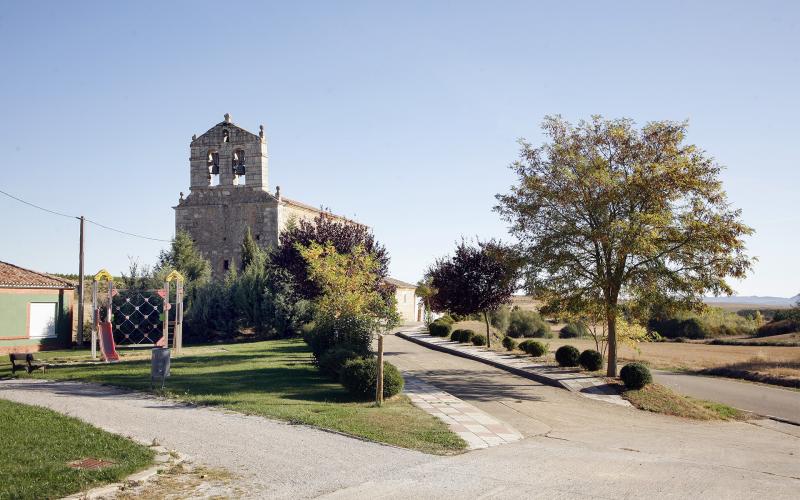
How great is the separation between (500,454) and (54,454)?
6.45 m

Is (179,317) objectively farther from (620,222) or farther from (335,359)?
(620,222)

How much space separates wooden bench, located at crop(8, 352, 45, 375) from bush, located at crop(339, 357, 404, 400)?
9.83m

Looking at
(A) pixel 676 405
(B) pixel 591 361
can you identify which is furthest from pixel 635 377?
(B) pixel 591 361

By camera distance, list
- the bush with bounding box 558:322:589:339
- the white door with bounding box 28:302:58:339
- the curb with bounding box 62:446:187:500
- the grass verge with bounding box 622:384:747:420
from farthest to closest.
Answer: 1. the bush with bounding box 558:322:589:339
2. the white door with bounding box 28:302:58:339
3. the grass verge with bounding box 622:384:747:420
4. the curb with bounding box 62:446:187:500

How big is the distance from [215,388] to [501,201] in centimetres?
1154

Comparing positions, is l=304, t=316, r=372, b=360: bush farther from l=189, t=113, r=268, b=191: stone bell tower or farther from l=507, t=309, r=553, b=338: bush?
l=507, t=309, r=553, b=338: bush

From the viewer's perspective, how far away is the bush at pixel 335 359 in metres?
16.3

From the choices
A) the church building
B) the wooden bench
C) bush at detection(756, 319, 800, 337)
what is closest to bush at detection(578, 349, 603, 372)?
the wooden bench

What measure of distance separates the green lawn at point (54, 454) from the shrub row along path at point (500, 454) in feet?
2.15

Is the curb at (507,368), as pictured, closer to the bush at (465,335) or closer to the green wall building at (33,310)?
the bush at (465,335)

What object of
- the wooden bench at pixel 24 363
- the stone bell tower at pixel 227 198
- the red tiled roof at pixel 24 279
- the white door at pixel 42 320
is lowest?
the wooden bench at pixel 24 363

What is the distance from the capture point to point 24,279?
29453 millimetres

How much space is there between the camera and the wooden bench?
59.8 ft

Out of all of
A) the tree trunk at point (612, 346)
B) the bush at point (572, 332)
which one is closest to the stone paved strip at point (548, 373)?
the tree trunk at point (612, 346)
